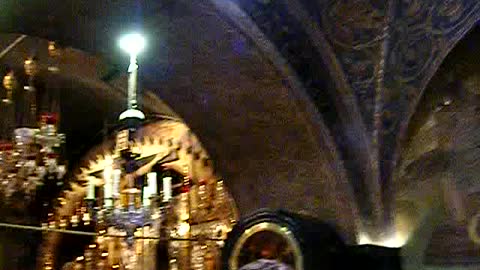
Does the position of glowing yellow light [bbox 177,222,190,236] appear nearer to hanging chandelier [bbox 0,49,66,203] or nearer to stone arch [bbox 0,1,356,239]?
stone arch [bbox 0,1,356,239]

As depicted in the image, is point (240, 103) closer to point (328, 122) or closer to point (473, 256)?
point (328, 122)

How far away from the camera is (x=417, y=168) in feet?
17.7

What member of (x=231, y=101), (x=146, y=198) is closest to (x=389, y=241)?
(x=231, y=101)

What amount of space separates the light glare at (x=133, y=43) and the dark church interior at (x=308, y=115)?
1cm

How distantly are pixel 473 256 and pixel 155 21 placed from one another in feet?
7.64

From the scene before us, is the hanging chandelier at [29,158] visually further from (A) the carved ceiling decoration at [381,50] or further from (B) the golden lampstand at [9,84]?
(A) the carved ceiling decoration at [381,50]

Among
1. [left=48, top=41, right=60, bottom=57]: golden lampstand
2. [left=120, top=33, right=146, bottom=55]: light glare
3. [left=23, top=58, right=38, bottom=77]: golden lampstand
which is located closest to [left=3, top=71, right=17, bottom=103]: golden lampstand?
[left=23, top=58, right=38, bottom=77]: golden lampstand

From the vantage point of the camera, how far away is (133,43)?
5.16 metres

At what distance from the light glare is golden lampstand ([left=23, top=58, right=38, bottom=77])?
5.66ft

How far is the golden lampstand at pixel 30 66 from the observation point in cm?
689

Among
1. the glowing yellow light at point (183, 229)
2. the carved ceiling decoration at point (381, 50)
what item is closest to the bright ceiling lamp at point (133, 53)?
the carved ceiling decoration at point (381, 50)

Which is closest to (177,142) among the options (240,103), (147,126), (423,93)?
(147,126)

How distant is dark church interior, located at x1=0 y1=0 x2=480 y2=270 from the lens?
16.6ft

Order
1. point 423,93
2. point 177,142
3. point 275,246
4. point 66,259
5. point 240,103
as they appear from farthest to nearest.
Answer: point 66,259, point 177,142, point 240,103, point 423,93, point 275,246
